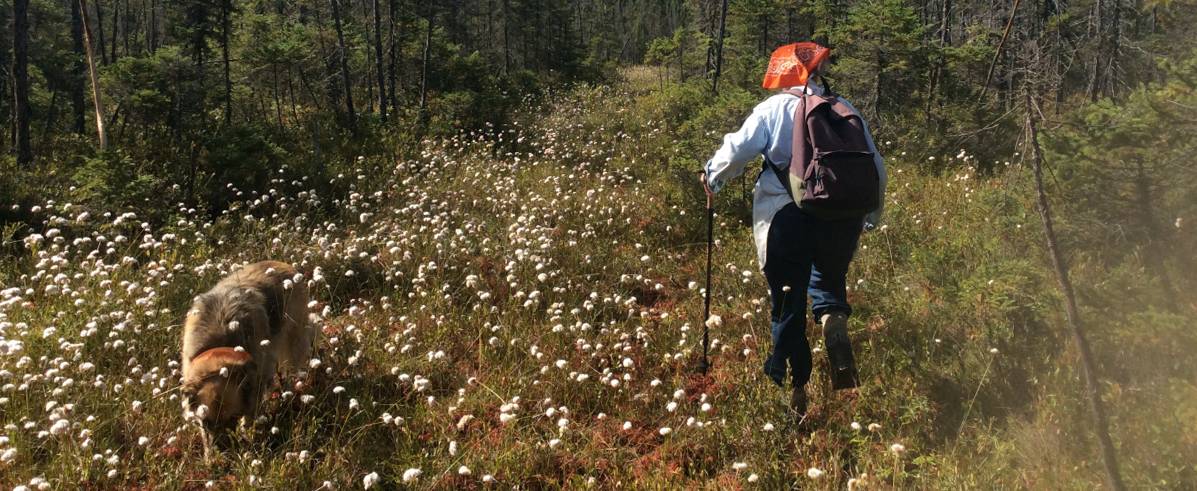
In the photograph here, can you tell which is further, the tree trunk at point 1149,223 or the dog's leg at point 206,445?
the tree trunk at point 1149,223

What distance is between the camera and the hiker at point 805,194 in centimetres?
331

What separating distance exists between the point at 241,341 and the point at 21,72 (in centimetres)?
815

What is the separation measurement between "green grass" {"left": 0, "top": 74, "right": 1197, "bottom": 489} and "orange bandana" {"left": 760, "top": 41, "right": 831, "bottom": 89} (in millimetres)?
1893

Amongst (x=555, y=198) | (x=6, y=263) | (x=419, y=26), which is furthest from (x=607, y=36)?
(x=6, y=263)

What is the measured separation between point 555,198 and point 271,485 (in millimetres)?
5289

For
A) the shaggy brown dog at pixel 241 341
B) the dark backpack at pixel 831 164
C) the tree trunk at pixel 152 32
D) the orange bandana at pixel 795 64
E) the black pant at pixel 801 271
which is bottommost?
the shaggy brown dog at pixel 241 341

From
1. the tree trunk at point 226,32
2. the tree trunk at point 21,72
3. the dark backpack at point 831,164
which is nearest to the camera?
the dark backpack at point 831,164

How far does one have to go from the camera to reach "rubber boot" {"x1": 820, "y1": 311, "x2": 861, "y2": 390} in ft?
11.6

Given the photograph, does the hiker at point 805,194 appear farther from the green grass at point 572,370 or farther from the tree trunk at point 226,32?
the tree trunk at point 226,32

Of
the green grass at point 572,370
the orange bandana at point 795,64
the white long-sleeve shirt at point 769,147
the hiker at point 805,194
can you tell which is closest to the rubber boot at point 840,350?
the hiker at point 805,194

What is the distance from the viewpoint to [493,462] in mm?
3525

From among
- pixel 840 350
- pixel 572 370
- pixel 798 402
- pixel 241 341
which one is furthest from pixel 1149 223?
pixel 241 341

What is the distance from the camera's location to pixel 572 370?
4.53 m

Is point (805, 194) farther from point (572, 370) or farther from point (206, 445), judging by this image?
point (206, 445)
